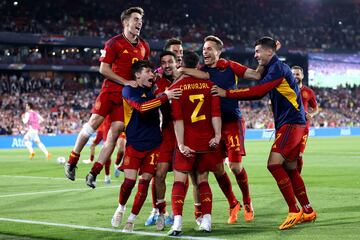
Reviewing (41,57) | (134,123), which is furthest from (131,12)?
(41,57)

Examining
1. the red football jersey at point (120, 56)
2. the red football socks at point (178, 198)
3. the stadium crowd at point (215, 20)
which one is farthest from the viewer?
the stadium crowd at point (215, 20)

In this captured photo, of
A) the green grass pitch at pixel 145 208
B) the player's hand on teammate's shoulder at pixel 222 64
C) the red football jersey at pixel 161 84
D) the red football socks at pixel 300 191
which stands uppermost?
the player's hand on teammate's shoulder at pixel 222 64

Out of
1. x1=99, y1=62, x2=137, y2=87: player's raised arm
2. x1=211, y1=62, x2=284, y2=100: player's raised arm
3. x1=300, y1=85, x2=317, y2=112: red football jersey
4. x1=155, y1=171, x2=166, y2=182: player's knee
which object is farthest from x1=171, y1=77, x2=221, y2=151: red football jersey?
x1=300, y1=85, x2=317, y2=112: red football jersey

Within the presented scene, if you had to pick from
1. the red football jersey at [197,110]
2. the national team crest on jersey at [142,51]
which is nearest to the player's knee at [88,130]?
the national team crest on jersey at [142,51]

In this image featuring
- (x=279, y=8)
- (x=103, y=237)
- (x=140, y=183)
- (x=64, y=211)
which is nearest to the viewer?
(x=103, y=237)

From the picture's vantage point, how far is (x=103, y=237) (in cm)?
779

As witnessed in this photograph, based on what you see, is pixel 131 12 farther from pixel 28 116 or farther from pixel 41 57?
pixel 41 57

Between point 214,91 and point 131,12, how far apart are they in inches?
87.1

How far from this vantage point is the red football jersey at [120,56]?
31.6ft

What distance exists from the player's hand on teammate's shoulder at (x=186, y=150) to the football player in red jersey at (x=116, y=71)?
1.72m

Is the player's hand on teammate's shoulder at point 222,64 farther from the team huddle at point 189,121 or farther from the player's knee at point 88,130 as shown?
the player's knee at point 88,130

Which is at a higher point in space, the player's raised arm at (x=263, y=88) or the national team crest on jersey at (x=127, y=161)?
the player's raised arm at (x=263, y=88)

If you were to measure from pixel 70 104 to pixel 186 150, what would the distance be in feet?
142

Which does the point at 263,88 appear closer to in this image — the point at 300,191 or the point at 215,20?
the point at 300,191
